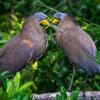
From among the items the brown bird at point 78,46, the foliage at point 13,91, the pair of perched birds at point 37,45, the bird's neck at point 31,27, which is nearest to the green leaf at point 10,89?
the foliage at point 13,91

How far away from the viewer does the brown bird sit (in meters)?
7.04

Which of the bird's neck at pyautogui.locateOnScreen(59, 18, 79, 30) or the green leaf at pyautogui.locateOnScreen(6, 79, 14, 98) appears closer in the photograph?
the green leaf at pyautogui.locateOnScreen(6, 79, 14, 98)

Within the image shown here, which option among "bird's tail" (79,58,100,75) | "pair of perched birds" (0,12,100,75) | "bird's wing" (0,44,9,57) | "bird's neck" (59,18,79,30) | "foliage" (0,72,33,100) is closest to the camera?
"foliage" (0,72,33,100)

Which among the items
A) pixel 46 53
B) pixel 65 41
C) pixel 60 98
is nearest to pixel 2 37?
pixel 46 53

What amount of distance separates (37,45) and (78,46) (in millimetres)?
503

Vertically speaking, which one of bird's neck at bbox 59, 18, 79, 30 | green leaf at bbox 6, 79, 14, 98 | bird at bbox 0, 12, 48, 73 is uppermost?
green leaf at bbox 6, 79, 14, 98

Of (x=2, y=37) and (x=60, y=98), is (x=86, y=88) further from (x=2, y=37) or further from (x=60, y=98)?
(x=60, y=98)

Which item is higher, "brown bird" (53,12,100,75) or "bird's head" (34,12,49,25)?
"bird's head" (34,12,49,25)

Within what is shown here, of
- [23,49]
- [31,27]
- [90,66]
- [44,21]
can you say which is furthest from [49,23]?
[90,66]

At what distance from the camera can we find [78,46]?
23.5 ft

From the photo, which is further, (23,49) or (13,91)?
(23,49)

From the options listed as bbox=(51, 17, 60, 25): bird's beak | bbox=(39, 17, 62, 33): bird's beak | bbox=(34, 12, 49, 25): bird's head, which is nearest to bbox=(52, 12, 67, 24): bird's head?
bbox=(51, 17, 60, 25): bird's beak

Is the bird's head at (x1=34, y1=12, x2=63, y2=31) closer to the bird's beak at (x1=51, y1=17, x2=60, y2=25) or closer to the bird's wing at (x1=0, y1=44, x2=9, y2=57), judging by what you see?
the bird's beak at (x1=51, y1=17, x2=60, y2=25)

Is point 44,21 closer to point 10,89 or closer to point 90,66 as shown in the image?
point 90,66
